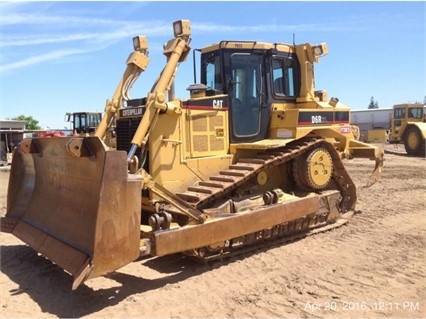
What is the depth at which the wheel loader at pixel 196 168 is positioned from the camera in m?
4.60

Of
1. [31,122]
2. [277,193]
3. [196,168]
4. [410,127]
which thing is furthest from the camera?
[31,122]

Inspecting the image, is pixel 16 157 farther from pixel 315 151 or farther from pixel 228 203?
pixel 315 151

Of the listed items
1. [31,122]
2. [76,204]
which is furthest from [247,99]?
[31,122]

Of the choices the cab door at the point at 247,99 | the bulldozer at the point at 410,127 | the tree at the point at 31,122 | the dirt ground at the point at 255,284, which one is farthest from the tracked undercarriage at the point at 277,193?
the tree at the point at 31,122

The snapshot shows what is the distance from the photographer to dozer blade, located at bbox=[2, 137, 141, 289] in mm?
4359

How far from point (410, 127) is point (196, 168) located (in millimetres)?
19841

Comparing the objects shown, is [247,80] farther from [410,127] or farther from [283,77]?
[410,127]

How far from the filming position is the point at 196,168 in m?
6.25

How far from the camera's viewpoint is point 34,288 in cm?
504

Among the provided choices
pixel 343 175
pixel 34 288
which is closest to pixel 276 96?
pixel 343 175

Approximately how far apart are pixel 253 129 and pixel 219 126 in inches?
28.2

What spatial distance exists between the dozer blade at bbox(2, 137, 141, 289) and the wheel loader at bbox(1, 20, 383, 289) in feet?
0.05
